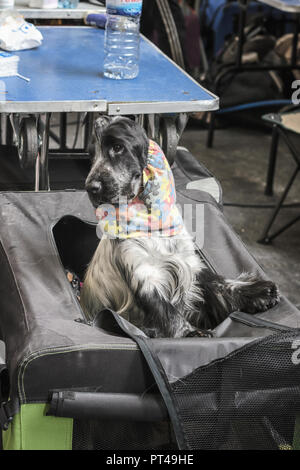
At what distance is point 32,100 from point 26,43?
63cm

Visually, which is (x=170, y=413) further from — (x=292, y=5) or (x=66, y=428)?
(x=292, y=5)

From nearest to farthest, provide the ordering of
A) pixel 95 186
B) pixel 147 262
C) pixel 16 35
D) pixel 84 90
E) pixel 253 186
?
pixel 95 186
pixel 147 262
pixel 84 90
pixel 16 35
pixel 253 186

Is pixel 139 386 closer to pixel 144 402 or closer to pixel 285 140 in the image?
pixel 144 402

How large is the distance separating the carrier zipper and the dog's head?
354 mm

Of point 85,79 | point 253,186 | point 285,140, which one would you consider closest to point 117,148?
point 85,79

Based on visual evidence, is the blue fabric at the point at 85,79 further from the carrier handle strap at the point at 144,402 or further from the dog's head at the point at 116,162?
the carrier handle strap at the point at 144,402

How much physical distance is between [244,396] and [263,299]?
30 centimetres

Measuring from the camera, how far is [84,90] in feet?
A: 7.27

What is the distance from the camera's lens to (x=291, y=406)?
4.34ft

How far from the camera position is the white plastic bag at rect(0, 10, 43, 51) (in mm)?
2547

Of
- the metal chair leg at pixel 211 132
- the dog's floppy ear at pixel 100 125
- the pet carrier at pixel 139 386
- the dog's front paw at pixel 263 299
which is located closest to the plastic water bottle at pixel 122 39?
the dog's floppy ear at pixel 100 125

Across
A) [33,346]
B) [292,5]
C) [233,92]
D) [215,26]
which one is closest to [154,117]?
[33,346]

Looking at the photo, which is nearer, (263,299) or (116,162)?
(116,162)

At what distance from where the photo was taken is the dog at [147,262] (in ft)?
4.55
